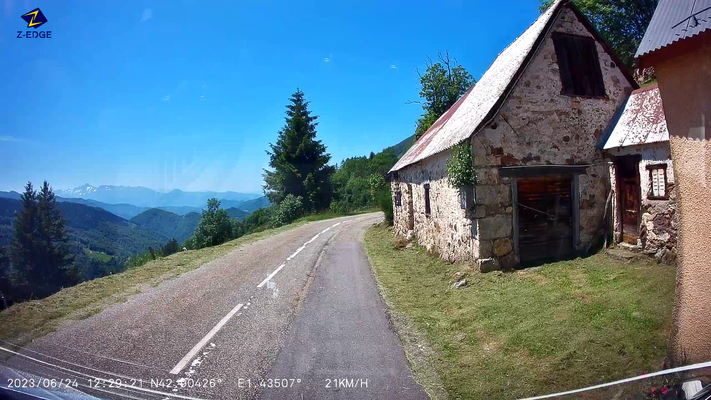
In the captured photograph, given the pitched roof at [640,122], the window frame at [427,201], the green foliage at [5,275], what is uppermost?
the pitched roof at [640,122]

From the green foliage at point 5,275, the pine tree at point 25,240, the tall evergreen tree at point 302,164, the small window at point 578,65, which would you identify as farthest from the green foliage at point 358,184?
the green foliage at point 5,275

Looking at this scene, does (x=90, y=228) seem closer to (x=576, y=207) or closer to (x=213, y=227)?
(x=576, y=207)

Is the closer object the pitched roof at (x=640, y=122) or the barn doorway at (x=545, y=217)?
the pitched roof at (x=640, y=122)

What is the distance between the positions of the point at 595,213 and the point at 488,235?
10.6 ft

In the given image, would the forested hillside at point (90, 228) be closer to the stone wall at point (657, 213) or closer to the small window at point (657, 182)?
the stone wall at point (657, 213)

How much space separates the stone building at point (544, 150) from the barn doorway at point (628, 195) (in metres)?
0.61

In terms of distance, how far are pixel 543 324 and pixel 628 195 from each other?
17.9 ft

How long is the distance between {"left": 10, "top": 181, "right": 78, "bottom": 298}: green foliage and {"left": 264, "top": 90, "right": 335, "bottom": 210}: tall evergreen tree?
3575 cm

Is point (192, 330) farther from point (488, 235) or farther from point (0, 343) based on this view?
point (488, 235)

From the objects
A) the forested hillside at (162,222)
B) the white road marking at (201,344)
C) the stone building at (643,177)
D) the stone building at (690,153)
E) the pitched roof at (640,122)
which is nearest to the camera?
the stone building at (690,153)

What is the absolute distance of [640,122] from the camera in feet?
29.5

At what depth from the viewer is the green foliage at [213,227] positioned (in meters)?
26.1

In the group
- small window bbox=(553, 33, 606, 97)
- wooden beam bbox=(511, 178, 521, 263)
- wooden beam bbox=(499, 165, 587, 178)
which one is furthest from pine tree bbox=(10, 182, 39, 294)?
small window bbox=(553, 33, 606, 97)

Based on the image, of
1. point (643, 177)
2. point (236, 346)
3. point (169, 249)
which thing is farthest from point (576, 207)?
point (169, 249)
